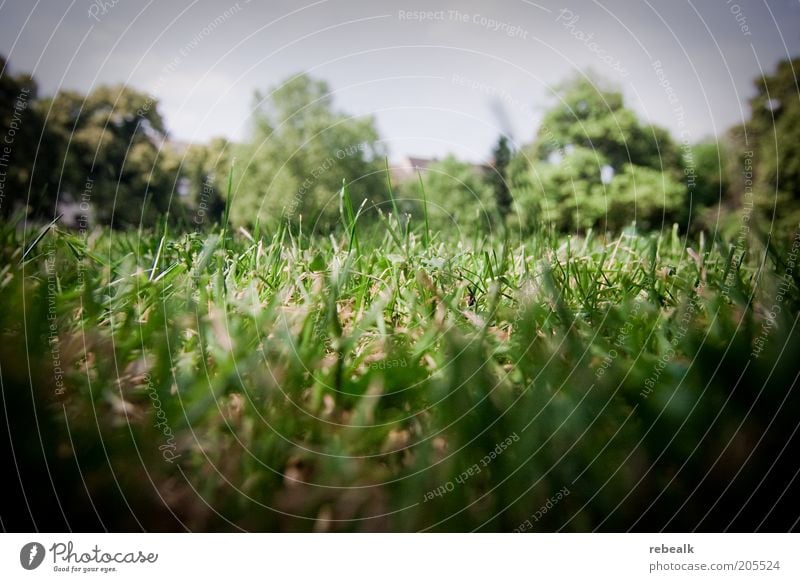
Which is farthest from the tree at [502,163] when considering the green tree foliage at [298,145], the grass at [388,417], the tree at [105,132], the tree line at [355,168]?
the green tree foliage at [298,145]

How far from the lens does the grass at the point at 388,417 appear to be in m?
0.59

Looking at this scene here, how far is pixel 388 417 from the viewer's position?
61 centimetres

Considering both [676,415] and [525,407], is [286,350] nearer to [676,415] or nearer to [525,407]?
[525,407]

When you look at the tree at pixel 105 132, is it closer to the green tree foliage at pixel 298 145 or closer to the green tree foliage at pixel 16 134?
the green tree foliage at pixel 16 134

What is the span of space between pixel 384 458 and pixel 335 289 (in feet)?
1.10

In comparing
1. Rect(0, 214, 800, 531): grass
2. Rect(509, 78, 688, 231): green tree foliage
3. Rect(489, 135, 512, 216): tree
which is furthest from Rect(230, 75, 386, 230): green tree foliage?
Rect(0, 214, 800, 531): grass

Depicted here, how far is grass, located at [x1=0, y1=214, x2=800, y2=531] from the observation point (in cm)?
59

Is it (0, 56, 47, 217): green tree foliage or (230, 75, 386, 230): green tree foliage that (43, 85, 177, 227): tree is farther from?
(230, 75, 386, 230): green tree foliage

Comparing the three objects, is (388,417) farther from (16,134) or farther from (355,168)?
(355,168)

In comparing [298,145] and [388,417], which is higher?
[298,145]

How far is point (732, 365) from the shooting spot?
2.27ft

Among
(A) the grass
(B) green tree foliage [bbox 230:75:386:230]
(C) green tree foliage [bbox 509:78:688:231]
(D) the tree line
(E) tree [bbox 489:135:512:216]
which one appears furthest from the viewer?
(C) green tree foliage [bbox 509:78:688:231]

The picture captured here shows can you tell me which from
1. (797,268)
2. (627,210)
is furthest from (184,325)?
(627,210)

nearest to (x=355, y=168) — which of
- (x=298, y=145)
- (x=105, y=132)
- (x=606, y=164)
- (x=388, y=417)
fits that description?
(x=298, y=145)
